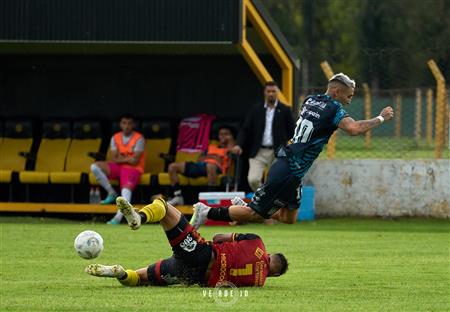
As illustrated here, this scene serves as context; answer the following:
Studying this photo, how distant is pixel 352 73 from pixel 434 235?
7.41m

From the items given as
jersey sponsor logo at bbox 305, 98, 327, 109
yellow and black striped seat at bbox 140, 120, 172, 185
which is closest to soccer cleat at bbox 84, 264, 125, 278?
jersey sponsor logo at bbox 305, 98, 327, 109

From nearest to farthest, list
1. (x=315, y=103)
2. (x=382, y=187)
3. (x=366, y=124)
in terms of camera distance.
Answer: (x=366, y=124), (x=315, y=103), (x=382, y=187)

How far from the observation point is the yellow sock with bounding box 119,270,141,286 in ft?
36.3

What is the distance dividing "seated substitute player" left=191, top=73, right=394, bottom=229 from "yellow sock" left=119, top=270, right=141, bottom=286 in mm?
1691

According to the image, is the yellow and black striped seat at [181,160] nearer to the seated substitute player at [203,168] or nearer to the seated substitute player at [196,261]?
the seated substitute player at [203,168]

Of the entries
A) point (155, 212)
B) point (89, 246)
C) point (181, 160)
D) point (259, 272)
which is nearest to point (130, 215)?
point (155, 212)

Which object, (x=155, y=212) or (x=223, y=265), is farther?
(x=223, y=265)

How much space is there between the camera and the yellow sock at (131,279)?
36.3ft

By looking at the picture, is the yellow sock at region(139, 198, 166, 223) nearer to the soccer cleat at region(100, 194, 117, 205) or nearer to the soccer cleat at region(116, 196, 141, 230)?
the soccer cleat at region(116, 196, 141, 230)

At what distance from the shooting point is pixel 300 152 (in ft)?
41.9

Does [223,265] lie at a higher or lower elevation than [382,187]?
lower

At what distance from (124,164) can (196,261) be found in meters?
9.81

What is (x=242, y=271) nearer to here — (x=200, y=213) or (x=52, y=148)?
(x=200, y=213)

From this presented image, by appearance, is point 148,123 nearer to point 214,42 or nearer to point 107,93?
point 107,93
